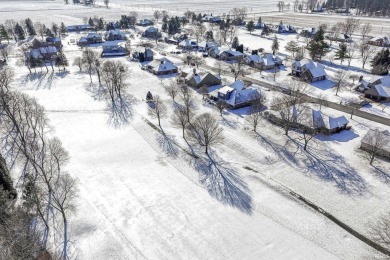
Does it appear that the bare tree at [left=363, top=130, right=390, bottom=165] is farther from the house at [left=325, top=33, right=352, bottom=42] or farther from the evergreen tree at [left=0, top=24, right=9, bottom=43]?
the evergreen tree at [left=0, top=24, right=9, bottom=43]

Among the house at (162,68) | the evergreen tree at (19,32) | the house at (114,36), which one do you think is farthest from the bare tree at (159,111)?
the evergreen tree at (19,32)

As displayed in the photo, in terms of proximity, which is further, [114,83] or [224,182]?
[114,83]

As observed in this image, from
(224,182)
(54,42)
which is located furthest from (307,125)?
(54,42)

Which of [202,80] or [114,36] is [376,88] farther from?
[114,36]

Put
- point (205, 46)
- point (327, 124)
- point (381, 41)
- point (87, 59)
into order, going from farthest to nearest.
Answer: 1. point (381, 41)
2. point (205, 46)
3. point (87, 59)
4. point (327, 124)

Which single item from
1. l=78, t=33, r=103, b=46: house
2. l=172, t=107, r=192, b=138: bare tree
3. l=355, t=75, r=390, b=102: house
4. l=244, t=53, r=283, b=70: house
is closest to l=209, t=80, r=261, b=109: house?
l=172, t=107, r=192, b=138: bare tree

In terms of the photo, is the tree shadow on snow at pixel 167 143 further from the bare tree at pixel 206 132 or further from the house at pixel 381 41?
the house at pixel 381 41

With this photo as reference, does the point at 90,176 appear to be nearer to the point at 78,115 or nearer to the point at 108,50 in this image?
the point at 78,115

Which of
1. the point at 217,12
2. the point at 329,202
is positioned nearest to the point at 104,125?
the point at 329,202
